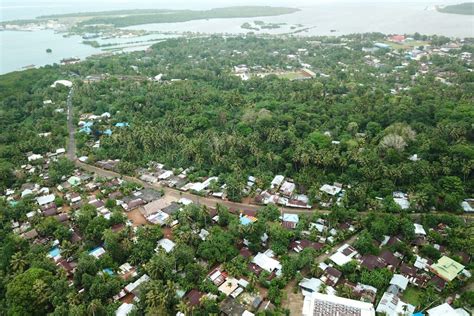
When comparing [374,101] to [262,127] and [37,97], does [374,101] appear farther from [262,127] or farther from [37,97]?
[37,97]

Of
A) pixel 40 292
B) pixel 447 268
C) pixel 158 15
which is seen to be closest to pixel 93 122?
pixel 40 292

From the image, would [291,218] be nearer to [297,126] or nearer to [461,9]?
[297,126]

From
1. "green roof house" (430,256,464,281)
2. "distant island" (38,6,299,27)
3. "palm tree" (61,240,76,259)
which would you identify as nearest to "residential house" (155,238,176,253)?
"palm tree" (61,240,76,259)

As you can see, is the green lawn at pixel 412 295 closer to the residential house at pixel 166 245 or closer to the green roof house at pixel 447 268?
the green roof house at pixel 447 268

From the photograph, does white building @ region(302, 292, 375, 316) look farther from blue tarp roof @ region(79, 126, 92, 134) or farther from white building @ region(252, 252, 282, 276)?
blue tarp roof @ region(79, 126, 92, 134)

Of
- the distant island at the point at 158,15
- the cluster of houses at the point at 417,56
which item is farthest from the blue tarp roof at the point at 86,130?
the distant island at the point at 158,15

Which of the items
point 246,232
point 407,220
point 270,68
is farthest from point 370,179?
point 270,68

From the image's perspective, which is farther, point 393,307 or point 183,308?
point 393,307
